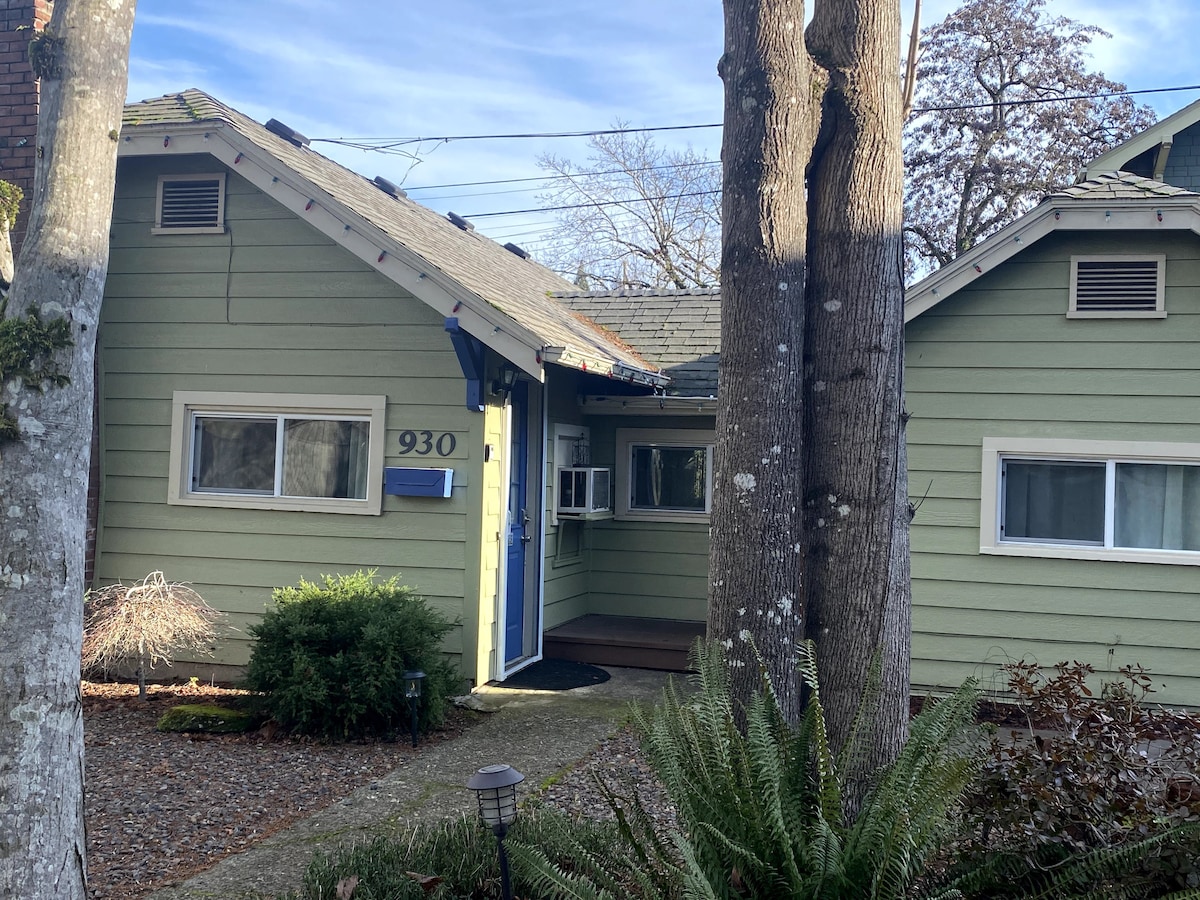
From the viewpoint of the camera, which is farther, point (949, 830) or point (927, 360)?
point (927, 360)

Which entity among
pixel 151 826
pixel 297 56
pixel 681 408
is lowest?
pixel 151 826

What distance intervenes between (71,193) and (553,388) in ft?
20.3

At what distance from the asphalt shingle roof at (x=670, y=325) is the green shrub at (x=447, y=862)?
656 cm

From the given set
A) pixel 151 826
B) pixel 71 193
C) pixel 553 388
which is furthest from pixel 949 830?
pixel 553 388

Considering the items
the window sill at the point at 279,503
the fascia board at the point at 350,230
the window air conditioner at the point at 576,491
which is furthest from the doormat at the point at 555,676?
the fascia board at the point at 350,230

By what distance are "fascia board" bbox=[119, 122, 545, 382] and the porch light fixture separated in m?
0.47

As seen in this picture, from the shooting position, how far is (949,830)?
2926 millimetres

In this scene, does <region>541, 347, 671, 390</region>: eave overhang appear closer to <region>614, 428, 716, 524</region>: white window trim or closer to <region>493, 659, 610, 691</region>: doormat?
<region>614, 428, 716, 524</region>: white window trim

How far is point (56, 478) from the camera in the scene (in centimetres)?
349

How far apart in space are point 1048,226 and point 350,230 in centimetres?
536

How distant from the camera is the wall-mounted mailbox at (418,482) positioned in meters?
7.80

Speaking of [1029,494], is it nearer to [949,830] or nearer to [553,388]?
[553,388]

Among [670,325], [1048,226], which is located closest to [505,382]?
[670,325]

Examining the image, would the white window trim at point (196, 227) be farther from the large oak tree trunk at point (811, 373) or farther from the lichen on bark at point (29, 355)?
the large oak tree trunk at point (811, 373)
